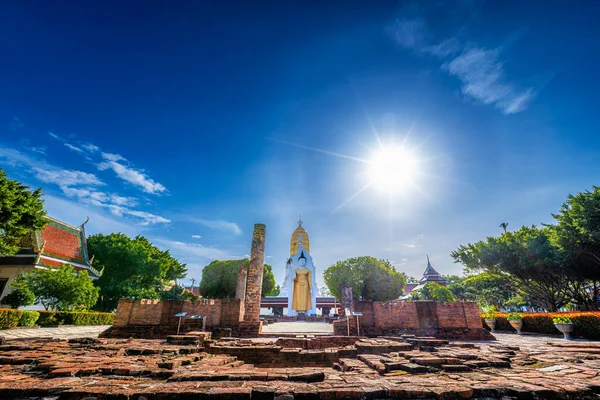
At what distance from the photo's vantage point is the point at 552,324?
14086mm

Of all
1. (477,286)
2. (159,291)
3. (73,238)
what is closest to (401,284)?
(477,286)

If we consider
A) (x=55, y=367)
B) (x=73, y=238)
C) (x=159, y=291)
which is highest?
(x=73, y=238)

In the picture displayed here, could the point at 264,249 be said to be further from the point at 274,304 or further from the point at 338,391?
the point at 274,304

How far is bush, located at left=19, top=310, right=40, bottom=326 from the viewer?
599 inches

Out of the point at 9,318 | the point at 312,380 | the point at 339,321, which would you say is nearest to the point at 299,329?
the point at 339,321

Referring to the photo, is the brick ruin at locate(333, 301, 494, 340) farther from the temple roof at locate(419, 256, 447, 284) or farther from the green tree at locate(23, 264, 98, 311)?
the temple roof at locate(419, 256, 447, 284)

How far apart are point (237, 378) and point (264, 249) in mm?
8845

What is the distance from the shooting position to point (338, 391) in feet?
9.71


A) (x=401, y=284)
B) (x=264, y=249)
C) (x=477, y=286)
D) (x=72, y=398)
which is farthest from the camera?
(x=477, y=286)

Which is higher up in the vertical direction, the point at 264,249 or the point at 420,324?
the point at 264,249

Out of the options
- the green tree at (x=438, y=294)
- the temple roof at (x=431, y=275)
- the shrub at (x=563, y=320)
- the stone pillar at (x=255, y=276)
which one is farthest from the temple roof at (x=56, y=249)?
the temple roof at (x=431, y=275)

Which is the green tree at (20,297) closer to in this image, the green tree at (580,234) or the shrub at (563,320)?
the shrub at (563,320)

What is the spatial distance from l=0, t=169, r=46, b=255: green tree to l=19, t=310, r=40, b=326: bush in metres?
3.68

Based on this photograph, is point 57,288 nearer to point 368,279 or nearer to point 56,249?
point 56,249
